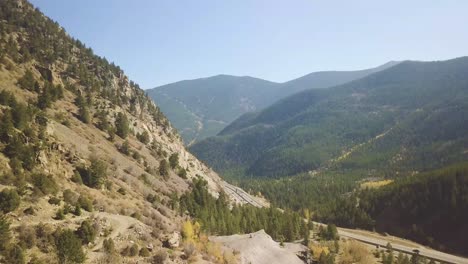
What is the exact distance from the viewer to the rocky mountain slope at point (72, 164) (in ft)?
111

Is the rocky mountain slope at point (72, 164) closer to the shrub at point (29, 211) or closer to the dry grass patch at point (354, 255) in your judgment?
the shrub at point (29, 211)

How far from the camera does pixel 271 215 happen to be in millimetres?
105375

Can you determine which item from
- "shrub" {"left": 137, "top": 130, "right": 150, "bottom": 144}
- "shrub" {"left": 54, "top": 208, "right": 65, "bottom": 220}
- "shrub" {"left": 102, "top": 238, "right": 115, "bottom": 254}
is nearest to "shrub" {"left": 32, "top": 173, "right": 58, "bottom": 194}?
"shrub" {"left": 54, "top": 208, "right": 65, "bottom": 220}

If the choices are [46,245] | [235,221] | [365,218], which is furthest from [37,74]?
[365,218]

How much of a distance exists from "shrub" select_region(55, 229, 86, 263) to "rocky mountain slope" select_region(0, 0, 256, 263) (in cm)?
9

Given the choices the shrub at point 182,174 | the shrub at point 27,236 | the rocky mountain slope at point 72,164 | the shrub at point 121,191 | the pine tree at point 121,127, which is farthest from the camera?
the shrub at point 182,174

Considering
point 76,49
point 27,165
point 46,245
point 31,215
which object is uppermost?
point 76,49

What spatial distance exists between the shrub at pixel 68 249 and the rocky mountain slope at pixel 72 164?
0.29ft

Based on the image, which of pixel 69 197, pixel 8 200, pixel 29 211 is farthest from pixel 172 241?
pixel 8 200

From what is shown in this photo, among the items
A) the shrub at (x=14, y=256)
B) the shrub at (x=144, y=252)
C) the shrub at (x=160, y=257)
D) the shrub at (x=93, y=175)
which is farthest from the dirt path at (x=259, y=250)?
the shrub at (x=14, y=256)

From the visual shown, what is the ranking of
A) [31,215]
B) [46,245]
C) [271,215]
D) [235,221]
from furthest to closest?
[271,215] < [235,221] < [31,215] < [46,245]

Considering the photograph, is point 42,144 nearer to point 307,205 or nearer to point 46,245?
point 46,245

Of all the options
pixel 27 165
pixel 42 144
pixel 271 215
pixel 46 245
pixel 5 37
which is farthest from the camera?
pixel 271 215

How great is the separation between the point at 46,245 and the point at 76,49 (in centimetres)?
11153
